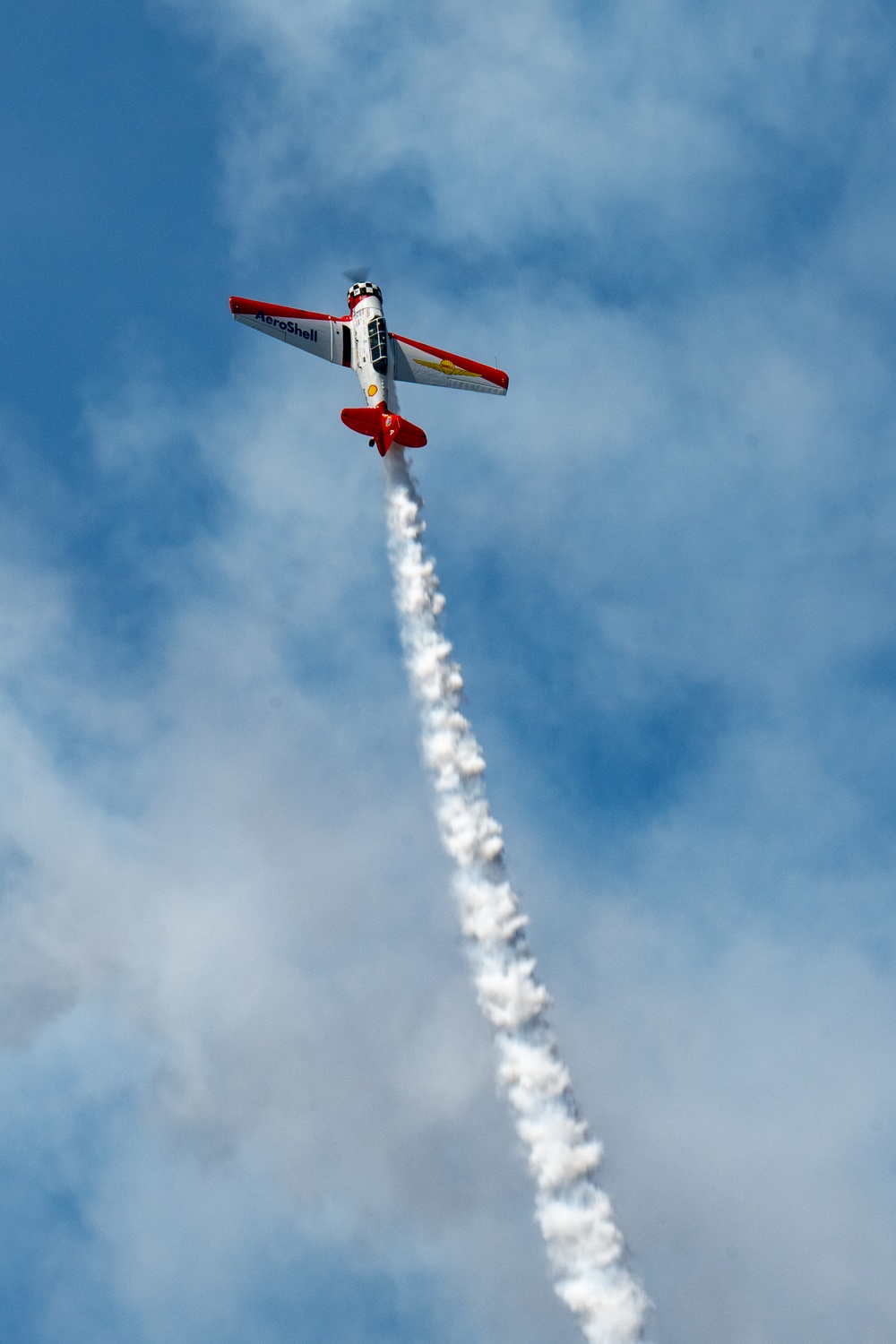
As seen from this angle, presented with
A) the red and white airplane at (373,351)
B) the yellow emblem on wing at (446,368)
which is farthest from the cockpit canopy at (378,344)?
the yellow emblem on wing at (446,368)

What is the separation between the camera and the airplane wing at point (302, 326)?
95812 millimetres

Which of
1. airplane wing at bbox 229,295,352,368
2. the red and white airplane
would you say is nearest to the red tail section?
the red and white airplane

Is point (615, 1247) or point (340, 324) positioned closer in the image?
point (615, 1247)

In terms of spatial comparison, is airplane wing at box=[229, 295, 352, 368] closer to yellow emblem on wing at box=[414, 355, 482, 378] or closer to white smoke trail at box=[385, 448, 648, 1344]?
yellow emblem on wing at box=[414, 355, 482, 378]

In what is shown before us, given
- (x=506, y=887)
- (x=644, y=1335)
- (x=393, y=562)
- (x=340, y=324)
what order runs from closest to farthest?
(x=644, y=1335), (x=506, y=887), (x=393, y=562), (x=340, y=324)

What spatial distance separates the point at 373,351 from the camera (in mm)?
92688

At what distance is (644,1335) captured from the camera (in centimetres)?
7781

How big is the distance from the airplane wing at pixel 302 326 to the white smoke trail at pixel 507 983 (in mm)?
9852

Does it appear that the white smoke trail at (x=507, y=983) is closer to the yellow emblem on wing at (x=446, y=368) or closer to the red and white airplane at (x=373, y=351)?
Result: the red and white airplane at (x=373, y=351)

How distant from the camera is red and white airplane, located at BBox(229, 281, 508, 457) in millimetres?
91062

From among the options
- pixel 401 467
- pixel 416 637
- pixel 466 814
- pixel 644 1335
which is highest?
pixel 401 467

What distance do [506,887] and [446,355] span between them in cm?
3144

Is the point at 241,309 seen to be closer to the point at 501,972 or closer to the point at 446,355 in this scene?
the point at 446,355

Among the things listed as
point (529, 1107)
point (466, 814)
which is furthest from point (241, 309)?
point (529, 1107)
